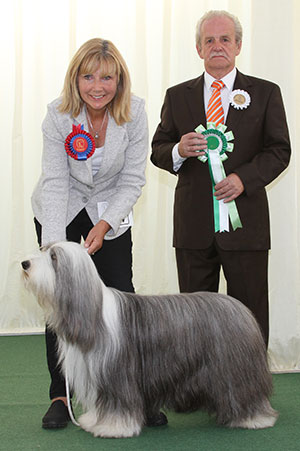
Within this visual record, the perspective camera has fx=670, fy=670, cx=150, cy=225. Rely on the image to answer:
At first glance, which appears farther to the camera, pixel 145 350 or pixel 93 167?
pixel 93 167

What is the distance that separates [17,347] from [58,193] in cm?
236

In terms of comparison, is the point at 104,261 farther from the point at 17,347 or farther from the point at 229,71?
the point at 17,347

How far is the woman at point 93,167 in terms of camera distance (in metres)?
3.08

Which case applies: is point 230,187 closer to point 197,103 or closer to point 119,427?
point 197,103

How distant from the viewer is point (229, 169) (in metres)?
3.37

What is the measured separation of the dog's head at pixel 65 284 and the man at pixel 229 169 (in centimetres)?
84

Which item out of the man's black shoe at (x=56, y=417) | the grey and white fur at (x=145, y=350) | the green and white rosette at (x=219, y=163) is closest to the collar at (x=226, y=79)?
the green and white rosette at (x=219, y=163)

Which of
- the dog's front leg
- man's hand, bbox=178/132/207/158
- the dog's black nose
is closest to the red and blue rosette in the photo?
man's hand, bbox=178/132/207/158

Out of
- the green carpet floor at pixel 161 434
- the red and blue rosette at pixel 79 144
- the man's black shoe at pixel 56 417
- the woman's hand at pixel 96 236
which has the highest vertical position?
the red and blue rosette at pixel 79 144

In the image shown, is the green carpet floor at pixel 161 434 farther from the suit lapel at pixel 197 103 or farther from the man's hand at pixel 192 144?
the suit lapel at pixel 197 103

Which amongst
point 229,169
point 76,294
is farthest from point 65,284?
point 229,169

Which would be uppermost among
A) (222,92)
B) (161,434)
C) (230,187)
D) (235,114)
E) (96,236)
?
(222,92)

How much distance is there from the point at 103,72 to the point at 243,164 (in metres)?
0.84

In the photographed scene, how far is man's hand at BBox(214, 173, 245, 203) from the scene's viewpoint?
3.24 metres
